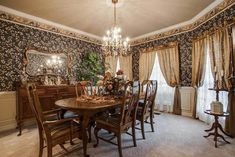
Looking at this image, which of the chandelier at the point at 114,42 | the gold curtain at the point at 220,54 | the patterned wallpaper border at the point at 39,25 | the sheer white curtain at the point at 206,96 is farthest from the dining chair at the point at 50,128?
the sheer white curtain at the point at 206,96

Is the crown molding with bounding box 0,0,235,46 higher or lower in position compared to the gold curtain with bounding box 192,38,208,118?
higher

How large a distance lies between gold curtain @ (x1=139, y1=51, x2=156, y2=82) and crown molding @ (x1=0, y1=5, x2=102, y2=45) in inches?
77.8

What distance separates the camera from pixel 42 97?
342 centimetres

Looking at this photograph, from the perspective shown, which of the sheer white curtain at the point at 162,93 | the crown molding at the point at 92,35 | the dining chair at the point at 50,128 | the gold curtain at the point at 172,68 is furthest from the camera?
the sheer white curtain at the point at 162,93

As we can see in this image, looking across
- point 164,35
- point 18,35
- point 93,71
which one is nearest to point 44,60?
point 18,35

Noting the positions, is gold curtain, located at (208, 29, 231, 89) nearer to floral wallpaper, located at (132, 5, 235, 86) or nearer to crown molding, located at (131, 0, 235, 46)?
floral wallpaper, located at (132, 5, 235, 86)

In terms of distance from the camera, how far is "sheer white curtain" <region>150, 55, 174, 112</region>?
4.79 m

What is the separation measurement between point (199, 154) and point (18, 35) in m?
4.43

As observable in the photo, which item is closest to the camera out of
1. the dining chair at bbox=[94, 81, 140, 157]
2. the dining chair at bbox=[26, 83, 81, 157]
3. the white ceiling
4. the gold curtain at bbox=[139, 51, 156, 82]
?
the dining chair at bbox=[26, 83, 81, 157]

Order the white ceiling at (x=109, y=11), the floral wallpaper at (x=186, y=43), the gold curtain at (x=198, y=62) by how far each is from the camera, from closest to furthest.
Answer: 1. the white ceiling at (x=109, y=11)
2. the floral wallpaper at (x=186, y=43)
3. the gold curtain at (x=198, y=62)

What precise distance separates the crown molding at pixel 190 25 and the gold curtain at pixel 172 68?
517 millimetres

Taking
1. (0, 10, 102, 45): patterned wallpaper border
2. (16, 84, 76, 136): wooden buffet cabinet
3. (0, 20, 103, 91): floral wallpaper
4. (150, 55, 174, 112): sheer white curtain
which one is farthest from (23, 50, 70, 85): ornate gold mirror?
(150, 55, 174, 112): sheer white curtain

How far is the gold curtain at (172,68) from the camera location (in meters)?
4.50

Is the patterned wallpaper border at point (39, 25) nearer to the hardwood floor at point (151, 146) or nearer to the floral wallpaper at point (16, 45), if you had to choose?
the floral wallpaper at point (16, 45)
